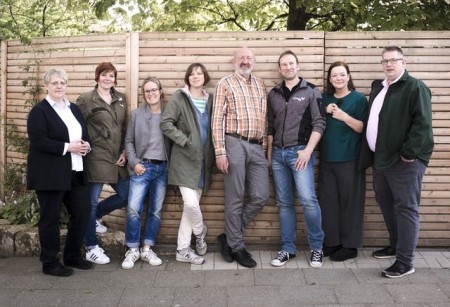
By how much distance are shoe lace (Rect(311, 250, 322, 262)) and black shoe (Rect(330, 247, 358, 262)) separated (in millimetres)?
206

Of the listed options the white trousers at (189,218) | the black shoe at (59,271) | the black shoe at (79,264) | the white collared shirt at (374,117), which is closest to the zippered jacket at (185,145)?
the white trousers at (189,218)

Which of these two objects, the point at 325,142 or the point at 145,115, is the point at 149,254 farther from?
the point at 325,142

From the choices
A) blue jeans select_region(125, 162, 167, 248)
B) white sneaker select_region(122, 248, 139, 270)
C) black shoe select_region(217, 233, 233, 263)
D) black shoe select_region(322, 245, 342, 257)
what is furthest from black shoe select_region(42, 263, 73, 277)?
black shoe select_region(322, 245, 342, 257)

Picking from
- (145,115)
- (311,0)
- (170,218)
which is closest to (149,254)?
(170,218)

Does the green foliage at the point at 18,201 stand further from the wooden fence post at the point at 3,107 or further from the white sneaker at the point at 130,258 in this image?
the white sneaker at the point at 130,258

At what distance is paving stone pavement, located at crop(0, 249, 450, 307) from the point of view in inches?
180

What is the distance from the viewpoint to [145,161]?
18.1ft

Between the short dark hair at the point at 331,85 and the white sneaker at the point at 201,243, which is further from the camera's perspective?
the white sneaker at the point at 201,243

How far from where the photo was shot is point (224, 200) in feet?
19.5

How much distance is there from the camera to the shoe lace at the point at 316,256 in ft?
17.9

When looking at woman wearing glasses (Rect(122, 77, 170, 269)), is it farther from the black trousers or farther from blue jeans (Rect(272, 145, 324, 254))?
blue jeans (Rect(272, 145, 324, 254))

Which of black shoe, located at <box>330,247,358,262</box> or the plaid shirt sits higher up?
the plaid shirt

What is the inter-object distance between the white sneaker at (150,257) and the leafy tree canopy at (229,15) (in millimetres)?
3111

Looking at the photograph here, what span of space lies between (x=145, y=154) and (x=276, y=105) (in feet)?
4.85
